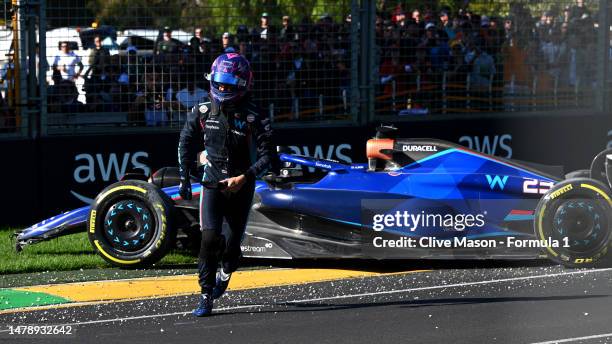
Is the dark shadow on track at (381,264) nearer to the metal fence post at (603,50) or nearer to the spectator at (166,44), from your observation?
the spectator at (166,44)

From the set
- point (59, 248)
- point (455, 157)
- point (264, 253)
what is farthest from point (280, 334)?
point (59, 248)

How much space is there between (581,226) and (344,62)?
16.2 ft

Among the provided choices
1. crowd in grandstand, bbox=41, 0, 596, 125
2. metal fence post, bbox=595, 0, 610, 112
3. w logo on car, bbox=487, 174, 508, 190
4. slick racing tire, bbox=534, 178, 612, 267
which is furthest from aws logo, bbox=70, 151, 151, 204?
metal fence post, bbox=595, 0, 610, 112

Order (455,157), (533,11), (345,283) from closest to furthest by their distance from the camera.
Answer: (345,283), (455,157), (533,11)

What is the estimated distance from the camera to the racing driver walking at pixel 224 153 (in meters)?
7.97

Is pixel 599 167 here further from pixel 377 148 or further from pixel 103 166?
pixel 103 166

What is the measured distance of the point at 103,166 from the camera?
12.4m

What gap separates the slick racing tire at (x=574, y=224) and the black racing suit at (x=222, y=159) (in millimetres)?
2707

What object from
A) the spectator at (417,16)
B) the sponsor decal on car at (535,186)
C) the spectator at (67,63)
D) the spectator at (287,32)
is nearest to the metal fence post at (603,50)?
the spectator at (417,16)

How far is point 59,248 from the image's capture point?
10867mm

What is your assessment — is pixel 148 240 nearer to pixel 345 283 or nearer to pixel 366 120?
pixel 345 283

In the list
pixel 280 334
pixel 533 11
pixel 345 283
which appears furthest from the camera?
pixel 533 11

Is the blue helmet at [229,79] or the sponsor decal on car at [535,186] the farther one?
the sponsor decal on car at [535,186]

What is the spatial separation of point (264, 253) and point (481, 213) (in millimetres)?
1893
